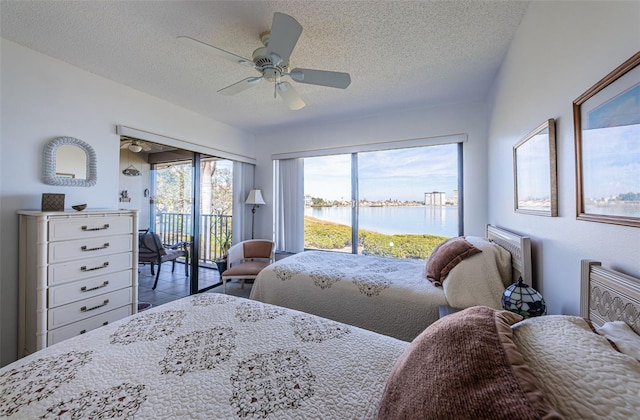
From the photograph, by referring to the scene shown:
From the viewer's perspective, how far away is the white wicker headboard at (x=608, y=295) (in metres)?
0.71

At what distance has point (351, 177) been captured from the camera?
12.8 feet

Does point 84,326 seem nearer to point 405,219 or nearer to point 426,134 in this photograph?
point 405,219

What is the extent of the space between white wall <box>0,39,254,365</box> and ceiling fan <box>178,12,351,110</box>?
145 cm

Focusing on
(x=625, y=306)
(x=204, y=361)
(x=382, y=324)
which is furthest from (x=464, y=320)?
(x=382, y=324)

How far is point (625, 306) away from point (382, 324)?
1.40 m

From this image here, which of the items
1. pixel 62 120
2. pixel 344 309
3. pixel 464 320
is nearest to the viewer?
pixel 464 320

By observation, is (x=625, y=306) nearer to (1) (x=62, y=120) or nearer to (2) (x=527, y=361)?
(2) (x=527, y=361)

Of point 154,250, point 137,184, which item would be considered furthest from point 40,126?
point 154,250

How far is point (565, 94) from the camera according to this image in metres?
1.17

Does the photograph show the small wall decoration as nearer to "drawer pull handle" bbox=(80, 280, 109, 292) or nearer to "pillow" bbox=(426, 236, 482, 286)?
"drawer pull handle" bbox=(80, 280, 109, 292)

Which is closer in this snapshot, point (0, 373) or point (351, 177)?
point (0, 373)

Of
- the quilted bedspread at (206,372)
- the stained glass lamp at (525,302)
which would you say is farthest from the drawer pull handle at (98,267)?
the stained glass lamp at (525,302)

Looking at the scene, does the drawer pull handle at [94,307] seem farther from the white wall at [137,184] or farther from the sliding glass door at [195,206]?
the sliding glass door at [195,206]

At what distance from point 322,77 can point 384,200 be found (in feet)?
7.30
